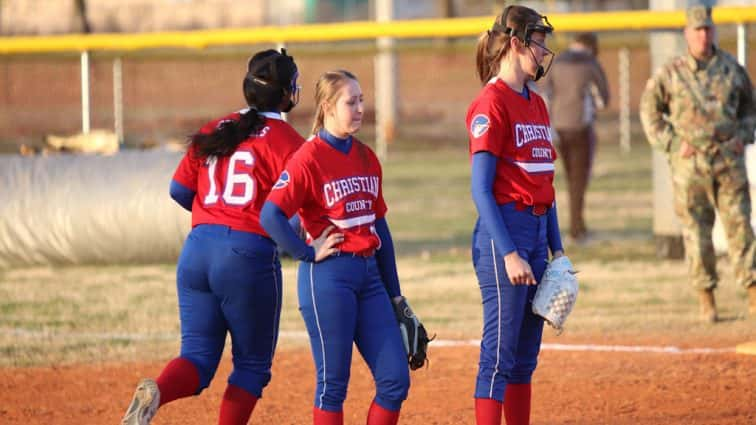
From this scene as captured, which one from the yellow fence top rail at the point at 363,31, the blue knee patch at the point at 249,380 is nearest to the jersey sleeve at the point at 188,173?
the blue knee patch at the point at 249,380

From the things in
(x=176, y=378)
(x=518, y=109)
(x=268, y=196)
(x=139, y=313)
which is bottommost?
(x=139, y=313)

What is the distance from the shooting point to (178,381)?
5.66 meters

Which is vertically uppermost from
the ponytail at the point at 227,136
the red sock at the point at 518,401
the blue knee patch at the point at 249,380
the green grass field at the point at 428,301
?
the ponytail at the point at 227,136

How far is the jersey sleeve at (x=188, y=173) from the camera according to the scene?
5848mm

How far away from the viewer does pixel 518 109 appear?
5.64 m

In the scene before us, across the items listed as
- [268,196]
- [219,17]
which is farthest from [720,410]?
[219,17]

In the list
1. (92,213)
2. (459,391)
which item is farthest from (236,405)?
(92,213)

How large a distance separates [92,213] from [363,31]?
3.58m

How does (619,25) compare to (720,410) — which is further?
(619,25)

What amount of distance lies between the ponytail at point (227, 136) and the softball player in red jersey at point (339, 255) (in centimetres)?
34

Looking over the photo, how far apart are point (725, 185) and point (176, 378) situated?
5079 millimetres

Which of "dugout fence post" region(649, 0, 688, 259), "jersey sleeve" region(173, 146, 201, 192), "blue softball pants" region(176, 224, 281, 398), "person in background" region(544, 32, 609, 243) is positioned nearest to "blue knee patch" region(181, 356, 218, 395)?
"blue softball pants" region(176, 224, 281, 398)

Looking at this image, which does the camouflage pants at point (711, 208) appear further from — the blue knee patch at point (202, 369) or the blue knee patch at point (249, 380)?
the blue knee patch at point (202, 369)

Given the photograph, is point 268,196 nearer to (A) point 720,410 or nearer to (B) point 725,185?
(A) point 720,410
